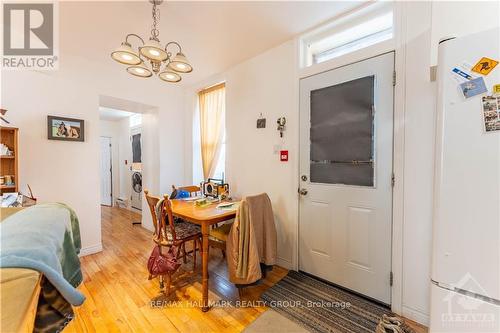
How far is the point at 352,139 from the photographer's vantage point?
191 cm

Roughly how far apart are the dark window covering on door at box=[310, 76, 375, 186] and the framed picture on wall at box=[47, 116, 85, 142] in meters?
2.85

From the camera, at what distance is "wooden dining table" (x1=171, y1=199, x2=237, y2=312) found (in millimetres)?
1772

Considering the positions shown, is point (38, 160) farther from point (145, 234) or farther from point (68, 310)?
point (68, 310)

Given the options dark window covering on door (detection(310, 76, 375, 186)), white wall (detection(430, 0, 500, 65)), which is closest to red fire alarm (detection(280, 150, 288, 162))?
dark window covering on door (detection(310, 76, 375, 186))

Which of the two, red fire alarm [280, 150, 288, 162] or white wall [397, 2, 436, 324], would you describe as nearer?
white wall [397, 2, 436, 324]

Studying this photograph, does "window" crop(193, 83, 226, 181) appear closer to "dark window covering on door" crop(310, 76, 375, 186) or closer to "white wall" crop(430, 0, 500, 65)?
"dark window covering on door" crop(310, 76, 375, 186)

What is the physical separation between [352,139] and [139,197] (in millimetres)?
4651

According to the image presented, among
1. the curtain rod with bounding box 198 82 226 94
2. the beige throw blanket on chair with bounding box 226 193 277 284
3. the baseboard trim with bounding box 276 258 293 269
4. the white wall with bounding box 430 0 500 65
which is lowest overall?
the baseboard trim with bounding box 276 258 293 269

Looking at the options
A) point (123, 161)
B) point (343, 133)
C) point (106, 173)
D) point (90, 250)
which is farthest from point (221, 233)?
point (106, 173)

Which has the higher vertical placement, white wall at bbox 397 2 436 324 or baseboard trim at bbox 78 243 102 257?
white wall at bbox 397 2 436 324

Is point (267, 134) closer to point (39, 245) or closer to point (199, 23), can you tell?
point (199, 23)

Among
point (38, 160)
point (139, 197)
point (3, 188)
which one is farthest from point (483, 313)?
point (139, 197)

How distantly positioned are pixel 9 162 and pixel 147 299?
6.69ft

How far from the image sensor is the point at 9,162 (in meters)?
2.19
